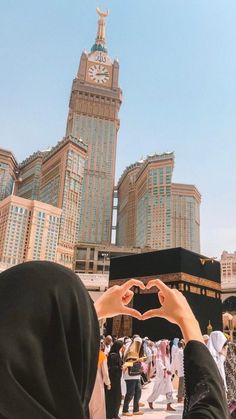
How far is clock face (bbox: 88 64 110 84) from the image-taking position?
6188 cm

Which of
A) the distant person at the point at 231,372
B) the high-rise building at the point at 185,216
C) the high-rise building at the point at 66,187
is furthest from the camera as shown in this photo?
the high-rise building at the point at 185,216

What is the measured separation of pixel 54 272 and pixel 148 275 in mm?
13832

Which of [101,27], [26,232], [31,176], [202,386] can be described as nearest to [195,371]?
[202,386]

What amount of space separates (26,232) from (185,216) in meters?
27.0

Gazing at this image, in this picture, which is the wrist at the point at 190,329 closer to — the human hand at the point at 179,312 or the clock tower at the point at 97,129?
the human hand at the point at 179,312

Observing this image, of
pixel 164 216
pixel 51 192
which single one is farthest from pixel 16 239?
pixel 164 216

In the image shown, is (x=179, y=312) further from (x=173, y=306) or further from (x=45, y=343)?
(x=45, y=343)

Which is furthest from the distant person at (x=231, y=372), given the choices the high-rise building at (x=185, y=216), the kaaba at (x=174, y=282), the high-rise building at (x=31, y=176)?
the high-rise building at (x=31, y=176)

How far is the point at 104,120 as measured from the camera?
5834 cm

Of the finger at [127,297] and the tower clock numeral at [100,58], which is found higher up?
the tower clock numeral at [100,58]

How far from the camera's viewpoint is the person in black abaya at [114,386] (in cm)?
404

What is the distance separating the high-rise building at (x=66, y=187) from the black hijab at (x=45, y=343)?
4177cm

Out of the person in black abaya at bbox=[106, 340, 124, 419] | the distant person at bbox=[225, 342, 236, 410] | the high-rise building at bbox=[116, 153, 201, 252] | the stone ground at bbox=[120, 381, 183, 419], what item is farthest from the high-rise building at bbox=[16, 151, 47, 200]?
the distant person at bbox=[225, 342, 236, 410]

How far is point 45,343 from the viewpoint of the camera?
0.51 m
